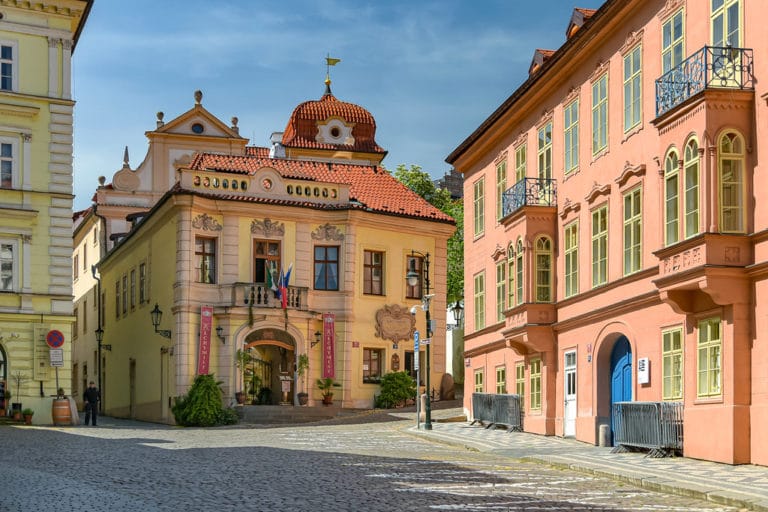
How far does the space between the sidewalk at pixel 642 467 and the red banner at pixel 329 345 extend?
14.2m

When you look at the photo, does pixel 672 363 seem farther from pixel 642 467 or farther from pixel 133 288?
pixel 133 288

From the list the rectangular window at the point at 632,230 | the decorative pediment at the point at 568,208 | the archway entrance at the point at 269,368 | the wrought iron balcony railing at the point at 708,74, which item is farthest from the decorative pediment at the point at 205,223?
the wrought iron balcony railing at the point at 708,74

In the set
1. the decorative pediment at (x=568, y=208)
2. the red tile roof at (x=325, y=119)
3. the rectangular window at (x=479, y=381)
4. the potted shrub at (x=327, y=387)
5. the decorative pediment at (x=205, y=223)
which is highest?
the red tile roof at (x=325, y=119)

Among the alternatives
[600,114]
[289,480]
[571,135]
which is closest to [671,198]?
[600,114]

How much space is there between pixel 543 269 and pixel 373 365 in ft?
54.7

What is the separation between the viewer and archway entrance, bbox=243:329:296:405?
1811 inches

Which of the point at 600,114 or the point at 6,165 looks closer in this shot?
the point at 600,114

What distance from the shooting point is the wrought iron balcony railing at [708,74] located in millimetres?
22047

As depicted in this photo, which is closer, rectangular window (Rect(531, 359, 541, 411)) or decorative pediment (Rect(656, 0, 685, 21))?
decorative pediment (Rect(656, 0, 685, 21))

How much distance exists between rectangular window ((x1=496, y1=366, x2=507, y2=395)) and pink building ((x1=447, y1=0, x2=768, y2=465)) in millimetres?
107

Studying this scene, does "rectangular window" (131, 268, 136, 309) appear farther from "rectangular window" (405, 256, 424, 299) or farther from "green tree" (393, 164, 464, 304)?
"green tree" (393, 164, 464, 304)

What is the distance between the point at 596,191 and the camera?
2914 cm

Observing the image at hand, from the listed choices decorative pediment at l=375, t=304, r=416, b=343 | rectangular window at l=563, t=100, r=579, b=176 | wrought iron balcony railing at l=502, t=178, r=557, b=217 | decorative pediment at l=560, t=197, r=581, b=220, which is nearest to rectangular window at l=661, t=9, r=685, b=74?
rectangular window at l=563, t=100, r=579, b=176

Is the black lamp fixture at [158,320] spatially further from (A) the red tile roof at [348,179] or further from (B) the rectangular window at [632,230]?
(B) the rectangular window at [632,230]
